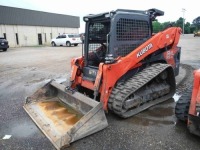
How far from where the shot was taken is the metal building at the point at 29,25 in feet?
107

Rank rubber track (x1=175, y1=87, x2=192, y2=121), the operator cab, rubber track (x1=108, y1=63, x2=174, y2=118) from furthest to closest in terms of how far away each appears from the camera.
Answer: the operator cab < rubber track (x1=108, y1=63, x2=174, y2=118) < rubber track (x1=175, y1=87, x2=192, y2=121)

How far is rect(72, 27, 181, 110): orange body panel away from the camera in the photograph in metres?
4.30

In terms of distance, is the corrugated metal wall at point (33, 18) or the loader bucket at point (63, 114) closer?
the loader bucket at point (63, 114)

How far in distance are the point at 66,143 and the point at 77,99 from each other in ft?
3.90

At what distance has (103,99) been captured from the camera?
431 centimetres

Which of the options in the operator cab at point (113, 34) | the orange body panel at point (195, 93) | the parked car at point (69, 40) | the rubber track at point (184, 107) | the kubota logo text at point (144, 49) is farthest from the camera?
the parked car at point (69, 40)

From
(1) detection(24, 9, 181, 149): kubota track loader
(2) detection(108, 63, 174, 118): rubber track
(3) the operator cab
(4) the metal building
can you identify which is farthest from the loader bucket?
(4) the metal building

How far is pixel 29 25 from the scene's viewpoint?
36.0 m

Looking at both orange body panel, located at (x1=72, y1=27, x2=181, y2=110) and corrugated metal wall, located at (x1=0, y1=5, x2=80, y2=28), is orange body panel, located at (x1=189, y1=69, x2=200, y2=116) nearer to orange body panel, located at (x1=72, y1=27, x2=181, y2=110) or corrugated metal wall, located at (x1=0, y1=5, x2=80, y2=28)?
orange body panel, located at (x1=72, y1=27, x2=181, y2=110)

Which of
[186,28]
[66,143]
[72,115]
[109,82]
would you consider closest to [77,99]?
[72,115]

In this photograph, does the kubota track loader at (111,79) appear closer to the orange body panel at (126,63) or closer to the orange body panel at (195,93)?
the orange body panel at (126,63)

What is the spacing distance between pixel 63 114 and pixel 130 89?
4.86 feet

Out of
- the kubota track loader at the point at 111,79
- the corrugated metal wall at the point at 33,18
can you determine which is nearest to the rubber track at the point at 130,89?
the kubota track loader at the point at 111,79

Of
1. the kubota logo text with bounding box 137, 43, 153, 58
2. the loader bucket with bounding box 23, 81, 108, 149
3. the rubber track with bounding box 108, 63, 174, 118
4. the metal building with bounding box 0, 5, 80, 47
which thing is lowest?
the loader bucket with bounding box 23, 81, 108, 149
